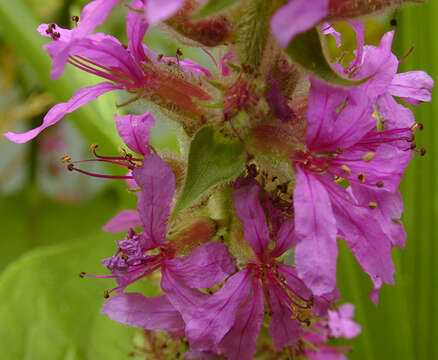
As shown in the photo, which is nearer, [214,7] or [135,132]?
[214,7]

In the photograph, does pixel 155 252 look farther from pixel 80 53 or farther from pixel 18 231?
pixel 18 231

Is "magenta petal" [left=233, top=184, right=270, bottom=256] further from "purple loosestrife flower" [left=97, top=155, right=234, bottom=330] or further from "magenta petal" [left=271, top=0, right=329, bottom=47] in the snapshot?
"magenta petal" [left=271, top=0, right=329, bottom=47]

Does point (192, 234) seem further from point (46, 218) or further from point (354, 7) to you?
point (46, 218)

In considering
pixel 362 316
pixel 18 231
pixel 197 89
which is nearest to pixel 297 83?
pixel 197 89

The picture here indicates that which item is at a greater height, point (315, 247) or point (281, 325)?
point (315, 247)

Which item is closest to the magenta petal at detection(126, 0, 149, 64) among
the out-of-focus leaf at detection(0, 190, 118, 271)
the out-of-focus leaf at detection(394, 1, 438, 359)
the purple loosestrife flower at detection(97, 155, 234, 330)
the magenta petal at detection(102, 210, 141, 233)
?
the purple loosestrife flower at detection(97, 155, 234, 330)

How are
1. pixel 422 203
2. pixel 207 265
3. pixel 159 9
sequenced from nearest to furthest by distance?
pixel 159 9 → pixel 207 265 → pixel 422 203

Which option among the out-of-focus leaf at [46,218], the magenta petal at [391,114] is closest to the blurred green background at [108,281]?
the magenta petal at [391,114]

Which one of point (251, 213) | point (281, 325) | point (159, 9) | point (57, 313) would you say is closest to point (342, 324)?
point (281, 325)
